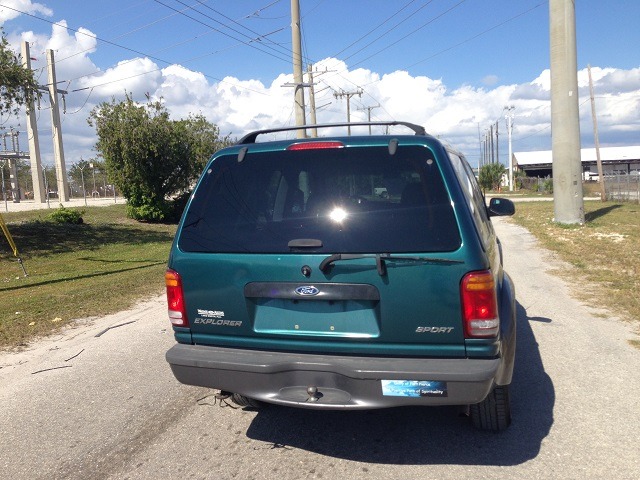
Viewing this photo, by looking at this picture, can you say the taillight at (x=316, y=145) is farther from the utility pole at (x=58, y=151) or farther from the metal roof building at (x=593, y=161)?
the metal roof building at (x=593, y=161)

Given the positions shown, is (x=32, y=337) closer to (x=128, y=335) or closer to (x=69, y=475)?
(x=128, y=335)

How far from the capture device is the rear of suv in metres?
3.23

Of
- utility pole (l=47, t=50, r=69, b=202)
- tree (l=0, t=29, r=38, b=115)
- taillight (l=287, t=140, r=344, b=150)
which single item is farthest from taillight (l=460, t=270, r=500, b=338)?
utility pole (l=47, t=50, r=69, b=202)

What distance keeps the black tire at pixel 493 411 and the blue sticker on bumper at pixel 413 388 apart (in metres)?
0.74

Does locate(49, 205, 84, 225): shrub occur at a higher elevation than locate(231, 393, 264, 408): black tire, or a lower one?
higher

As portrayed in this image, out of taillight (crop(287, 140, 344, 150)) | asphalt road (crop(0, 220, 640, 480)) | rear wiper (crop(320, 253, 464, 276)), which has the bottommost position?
asphalt road (crop(0, 220, 640, 480))

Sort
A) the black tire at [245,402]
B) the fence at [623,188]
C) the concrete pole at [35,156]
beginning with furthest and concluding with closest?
the concrete pole at [35,156]
the fence at [623,188]
the black tire at [245,402]

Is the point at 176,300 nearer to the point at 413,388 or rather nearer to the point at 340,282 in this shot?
the point at 340,282

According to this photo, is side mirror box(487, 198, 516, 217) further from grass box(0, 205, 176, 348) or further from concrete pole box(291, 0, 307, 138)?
concrete pole box(291, 0, 307, 138)

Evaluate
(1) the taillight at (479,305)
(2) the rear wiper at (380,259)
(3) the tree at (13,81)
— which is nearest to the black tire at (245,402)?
(2) the rear wiper at (380,259)

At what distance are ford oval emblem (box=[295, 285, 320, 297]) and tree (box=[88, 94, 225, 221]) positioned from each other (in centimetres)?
2244

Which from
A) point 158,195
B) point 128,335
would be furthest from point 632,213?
point 128,335

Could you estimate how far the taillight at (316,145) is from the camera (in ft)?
12.0

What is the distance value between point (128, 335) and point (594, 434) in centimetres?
520
